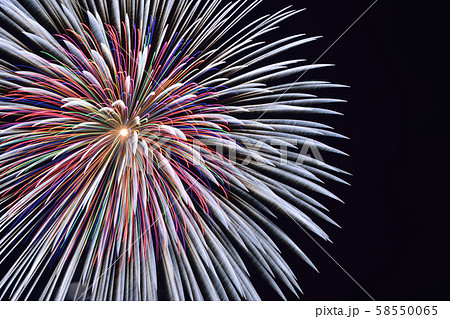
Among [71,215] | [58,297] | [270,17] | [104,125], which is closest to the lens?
[58,297]

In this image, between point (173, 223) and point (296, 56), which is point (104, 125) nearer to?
point (173, 223)

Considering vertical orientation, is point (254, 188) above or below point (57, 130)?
below

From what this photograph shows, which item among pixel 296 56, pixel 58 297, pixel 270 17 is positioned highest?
pixel 270 17

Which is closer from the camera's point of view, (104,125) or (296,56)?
(104,125)

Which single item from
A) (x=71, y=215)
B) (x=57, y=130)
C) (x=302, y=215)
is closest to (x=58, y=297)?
(x=71, y=215)

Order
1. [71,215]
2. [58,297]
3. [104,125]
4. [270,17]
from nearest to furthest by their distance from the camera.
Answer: [58,297] < [71,215] < [104,125] < [270,17]

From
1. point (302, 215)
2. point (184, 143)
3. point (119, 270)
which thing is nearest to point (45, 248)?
point (119, 270)

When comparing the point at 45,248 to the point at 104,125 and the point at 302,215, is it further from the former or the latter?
the point at 302,215
